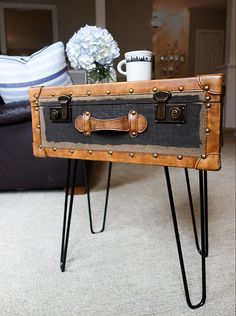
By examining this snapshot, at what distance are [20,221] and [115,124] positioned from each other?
2.70ft

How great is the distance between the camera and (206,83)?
21.6 inches

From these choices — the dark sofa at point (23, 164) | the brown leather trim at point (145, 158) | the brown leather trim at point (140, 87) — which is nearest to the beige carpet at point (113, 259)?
the dark sofa at point (23, 164)

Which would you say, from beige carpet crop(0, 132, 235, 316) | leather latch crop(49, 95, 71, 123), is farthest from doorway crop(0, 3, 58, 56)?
leather latch crop(49, 95, 71, 123)

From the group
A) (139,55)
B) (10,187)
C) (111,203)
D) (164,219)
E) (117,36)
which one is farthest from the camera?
(117,36)

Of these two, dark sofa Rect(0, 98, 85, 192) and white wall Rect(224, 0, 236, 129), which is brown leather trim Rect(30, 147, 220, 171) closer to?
dark sofa Rect(0, 98, 85, 192)

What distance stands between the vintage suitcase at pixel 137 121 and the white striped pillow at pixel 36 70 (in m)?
0.71

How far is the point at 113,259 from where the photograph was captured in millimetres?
948

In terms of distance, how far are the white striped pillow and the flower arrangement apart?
26.7 inches

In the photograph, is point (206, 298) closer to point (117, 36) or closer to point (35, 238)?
point (35, 238)

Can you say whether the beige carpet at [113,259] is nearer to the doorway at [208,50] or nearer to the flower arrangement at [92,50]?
the flower arrangement at [92,50]

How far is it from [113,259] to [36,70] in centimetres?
99

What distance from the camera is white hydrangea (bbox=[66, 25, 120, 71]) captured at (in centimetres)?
75

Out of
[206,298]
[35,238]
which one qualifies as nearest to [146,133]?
[206,298]

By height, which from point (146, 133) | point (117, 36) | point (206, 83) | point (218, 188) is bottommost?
point (218, 188)
